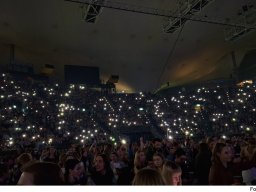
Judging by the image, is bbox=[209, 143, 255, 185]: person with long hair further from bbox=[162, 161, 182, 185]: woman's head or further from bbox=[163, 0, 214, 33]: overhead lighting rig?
bbox=[163, 0, 214, 33]: overhead lighting rig

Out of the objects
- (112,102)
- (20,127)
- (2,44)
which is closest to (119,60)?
(2,44)

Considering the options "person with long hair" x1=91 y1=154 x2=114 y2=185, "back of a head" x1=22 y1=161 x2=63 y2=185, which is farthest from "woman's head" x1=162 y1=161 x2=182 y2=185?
"back of a head" x1=22 y1=161 x2=63 y2=185

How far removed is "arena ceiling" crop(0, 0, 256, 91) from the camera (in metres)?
13.3

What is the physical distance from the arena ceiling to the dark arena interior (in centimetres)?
7

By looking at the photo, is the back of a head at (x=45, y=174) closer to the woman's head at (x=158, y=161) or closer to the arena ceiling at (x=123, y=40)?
the woman's head at (x=158, y=161)

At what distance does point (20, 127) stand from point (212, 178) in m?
19.1

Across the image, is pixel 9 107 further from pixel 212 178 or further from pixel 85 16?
pixel 212 178

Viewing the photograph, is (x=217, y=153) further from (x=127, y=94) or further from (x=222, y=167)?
(x=127, y=94)

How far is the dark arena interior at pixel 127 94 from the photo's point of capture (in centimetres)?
567

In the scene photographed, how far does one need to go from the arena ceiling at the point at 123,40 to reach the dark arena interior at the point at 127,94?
0.24ft

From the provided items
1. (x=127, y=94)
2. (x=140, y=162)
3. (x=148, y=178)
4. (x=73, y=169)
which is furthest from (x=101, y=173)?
(x=127, y=94)

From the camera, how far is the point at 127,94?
32.4 m

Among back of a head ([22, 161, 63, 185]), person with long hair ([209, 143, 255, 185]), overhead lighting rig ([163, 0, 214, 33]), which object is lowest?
person with long hair ([209, 143, 255, 185])

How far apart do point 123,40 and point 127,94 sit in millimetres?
16095
